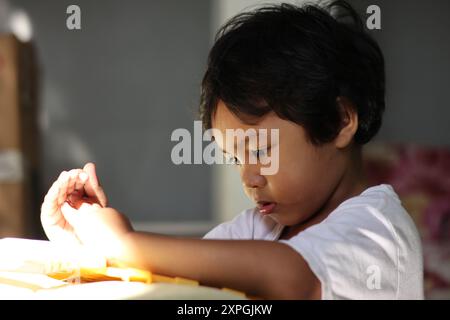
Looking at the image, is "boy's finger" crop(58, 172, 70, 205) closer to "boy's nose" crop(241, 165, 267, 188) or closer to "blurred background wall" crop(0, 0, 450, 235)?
"boy's nose" crop(241, 165, 267, 188)

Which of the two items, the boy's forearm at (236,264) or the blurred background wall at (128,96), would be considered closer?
the boy's forearm at (236,264)

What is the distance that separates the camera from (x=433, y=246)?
241cm

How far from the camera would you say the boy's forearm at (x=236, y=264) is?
0.71 metres

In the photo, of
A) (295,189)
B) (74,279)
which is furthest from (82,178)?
(295,189)

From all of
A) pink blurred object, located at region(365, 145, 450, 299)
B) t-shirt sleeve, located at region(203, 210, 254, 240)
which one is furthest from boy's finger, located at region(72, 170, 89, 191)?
pink blurred object, located at region(365, 145, 450, 299)

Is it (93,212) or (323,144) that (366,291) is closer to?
(323,144)

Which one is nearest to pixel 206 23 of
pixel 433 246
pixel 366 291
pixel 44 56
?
pixel 44 56

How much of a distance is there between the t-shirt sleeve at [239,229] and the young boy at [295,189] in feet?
0.04

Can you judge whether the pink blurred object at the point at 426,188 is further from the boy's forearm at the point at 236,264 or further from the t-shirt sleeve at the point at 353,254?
the boy's forearm at the point at 236,264

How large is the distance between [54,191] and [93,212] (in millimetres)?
112

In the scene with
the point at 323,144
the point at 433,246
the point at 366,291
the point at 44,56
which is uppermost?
the point at 44,56

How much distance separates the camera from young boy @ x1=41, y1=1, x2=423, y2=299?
2.39 feet

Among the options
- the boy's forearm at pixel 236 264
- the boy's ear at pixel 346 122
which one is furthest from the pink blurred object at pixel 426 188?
the boy's forearm at pixel 236 264
